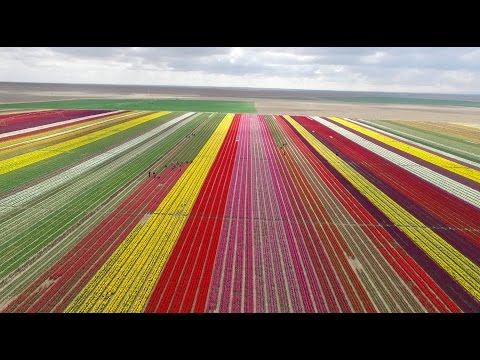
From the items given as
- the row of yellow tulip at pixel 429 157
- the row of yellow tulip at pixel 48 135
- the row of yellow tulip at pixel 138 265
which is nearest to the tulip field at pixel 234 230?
the row of yellow tulip at pixel 138 265

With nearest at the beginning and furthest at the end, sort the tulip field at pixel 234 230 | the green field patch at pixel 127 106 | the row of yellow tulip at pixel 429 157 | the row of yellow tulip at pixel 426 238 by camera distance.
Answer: the tulip field at pixel 234 230 < the row of yellow tulip at pixel 426 238 < the row of yellow tulip at pixel 429 157 < the green field patch at pixel 127 106

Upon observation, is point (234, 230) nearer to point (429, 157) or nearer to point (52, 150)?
point (52, 150)

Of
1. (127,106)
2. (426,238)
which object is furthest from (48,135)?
(127,106)

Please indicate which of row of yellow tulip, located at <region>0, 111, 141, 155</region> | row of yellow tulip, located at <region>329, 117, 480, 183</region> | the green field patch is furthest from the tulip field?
the green field patch

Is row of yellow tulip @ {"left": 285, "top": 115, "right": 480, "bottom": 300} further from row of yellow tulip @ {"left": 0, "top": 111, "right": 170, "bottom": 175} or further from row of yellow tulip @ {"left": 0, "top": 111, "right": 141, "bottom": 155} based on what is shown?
row of yellow tulip @ {"left": 0, "top": 111, "right": 141, "bottom": 155}

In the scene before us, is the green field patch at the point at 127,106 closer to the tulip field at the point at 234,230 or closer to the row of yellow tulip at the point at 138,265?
the tulip field at the point at 234,230

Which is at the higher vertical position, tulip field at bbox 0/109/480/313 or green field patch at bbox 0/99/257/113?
green field patch at bbox 0/99/257/113
